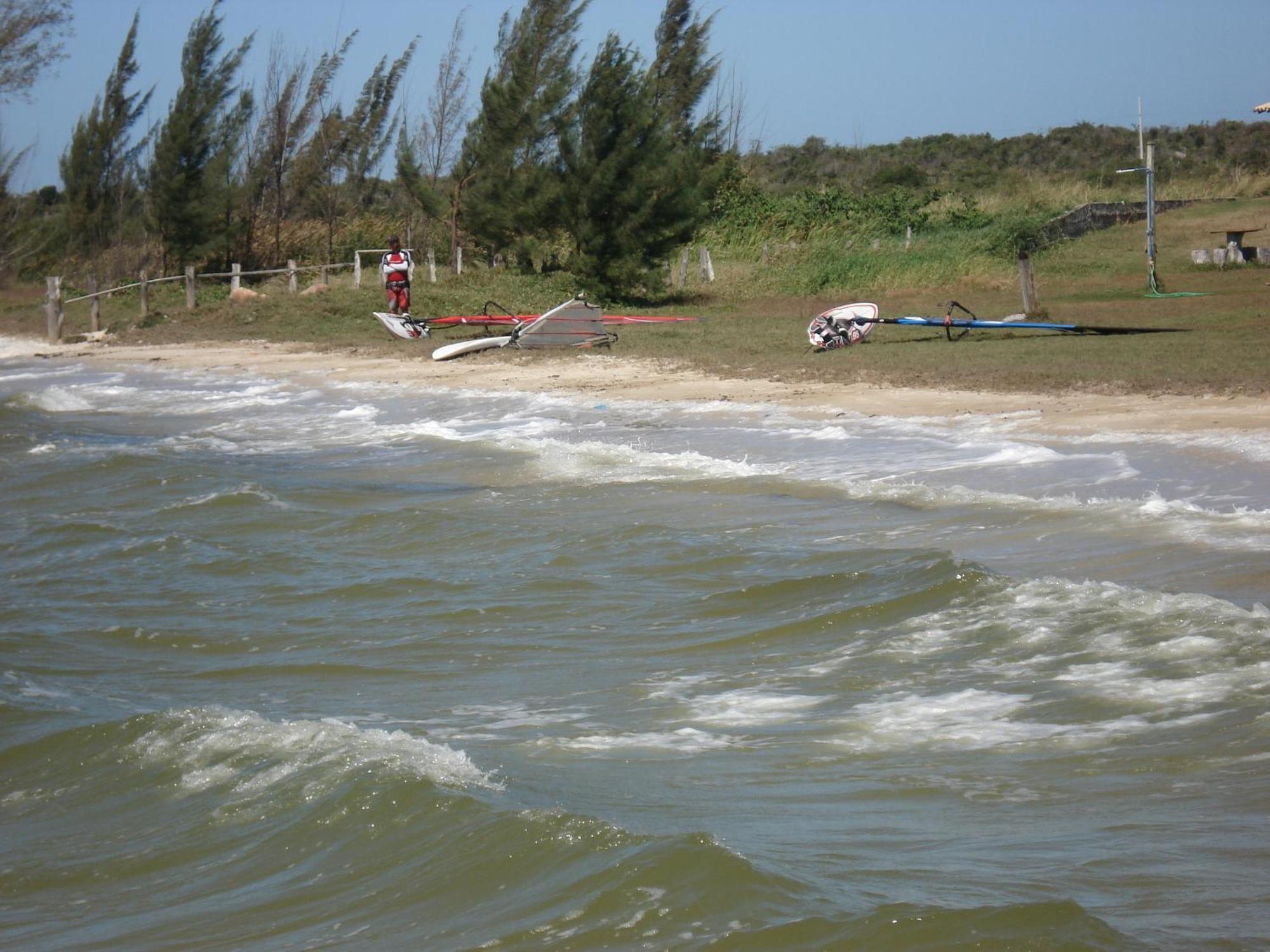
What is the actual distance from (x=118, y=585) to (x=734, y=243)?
29.9 metres

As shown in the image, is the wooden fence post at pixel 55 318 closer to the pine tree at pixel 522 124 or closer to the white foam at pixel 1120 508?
the pine tree at pixel 522 124

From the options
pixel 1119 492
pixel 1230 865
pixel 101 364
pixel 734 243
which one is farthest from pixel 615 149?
pixel 1230 865

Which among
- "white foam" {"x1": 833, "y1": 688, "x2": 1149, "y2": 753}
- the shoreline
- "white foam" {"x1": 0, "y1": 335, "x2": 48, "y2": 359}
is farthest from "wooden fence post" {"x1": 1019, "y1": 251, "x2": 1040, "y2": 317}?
"white foam" {"x1": 0, "y1": 335, "x2": 48, "y2": 359}

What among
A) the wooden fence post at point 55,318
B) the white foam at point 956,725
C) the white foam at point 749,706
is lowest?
the white foam at point 749,706

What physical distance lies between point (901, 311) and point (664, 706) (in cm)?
2046

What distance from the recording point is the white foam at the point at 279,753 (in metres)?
4.78

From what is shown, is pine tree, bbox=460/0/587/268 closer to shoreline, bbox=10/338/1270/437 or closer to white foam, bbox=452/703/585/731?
shoreline, bbox=10/338/1270/437

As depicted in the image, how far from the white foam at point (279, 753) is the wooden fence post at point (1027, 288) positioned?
1689cm

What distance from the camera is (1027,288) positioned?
20.7 m

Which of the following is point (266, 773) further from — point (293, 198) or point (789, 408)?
point (293, 198)

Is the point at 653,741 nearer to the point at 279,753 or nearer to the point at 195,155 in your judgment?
the point at 279,753

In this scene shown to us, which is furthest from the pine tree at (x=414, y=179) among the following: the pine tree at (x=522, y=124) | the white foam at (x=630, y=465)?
the white foam at (x=630, y=465)

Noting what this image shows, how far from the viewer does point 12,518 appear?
11391 millimetres

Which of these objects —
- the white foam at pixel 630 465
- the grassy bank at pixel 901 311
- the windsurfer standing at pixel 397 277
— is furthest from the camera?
the windsurfer standing at pixel 397 277
